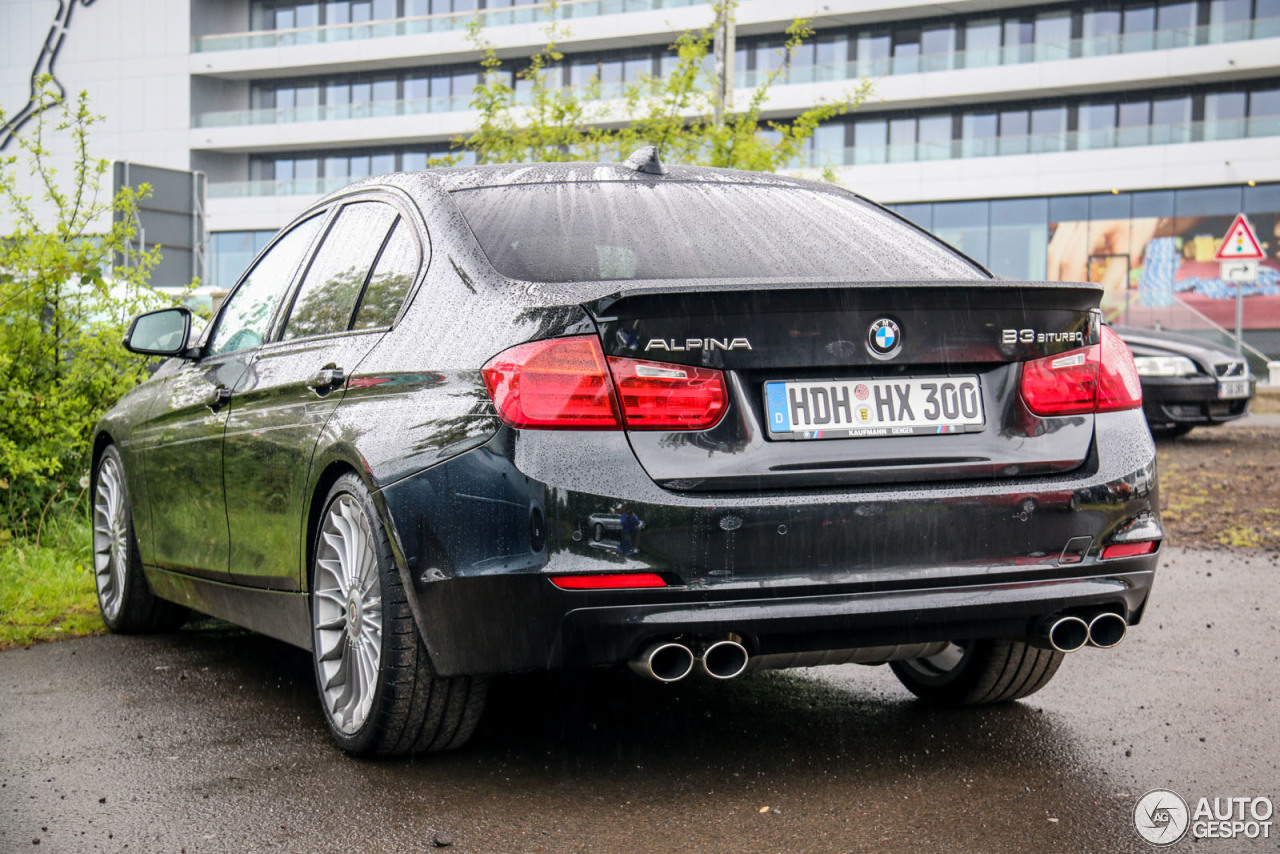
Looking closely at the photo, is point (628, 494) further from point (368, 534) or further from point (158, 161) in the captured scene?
point (158, 161)

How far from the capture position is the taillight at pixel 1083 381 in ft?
11.0

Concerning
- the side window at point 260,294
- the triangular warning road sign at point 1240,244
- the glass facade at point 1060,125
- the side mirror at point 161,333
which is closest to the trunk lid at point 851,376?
the side window at point 260,294

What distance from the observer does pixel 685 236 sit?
3.75 meters

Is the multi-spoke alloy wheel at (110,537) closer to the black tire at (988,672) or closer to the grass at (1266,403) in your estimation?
the black tire at (988,672)

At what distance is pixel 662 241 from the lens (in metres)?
3.71

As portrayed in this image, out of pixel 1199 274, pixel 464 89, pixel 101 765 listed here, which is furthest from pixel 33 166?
pixel 464 89

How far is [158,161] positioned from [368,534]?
187 feet

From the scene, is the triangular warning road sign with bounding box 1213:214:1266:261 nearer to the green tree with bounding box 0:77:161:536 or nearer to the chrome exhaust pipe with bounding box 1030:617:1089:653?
the green tree with bounding box 0:77:161:536

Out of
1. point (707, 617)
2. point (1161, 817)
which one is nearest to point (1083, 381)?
point (1161, 817)

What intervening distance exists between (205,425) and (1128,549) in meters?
2.89

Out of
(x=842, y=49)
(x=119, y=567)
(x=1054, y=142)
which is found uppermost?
(x=842, y=49)

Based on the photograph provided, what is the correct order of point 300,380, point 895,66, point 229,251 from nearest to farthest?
point 300,380
point 895,66
point 229,251

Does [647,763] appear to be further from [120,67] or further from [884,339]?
[120,67]

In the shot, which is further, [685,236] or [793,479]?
[685,236]
